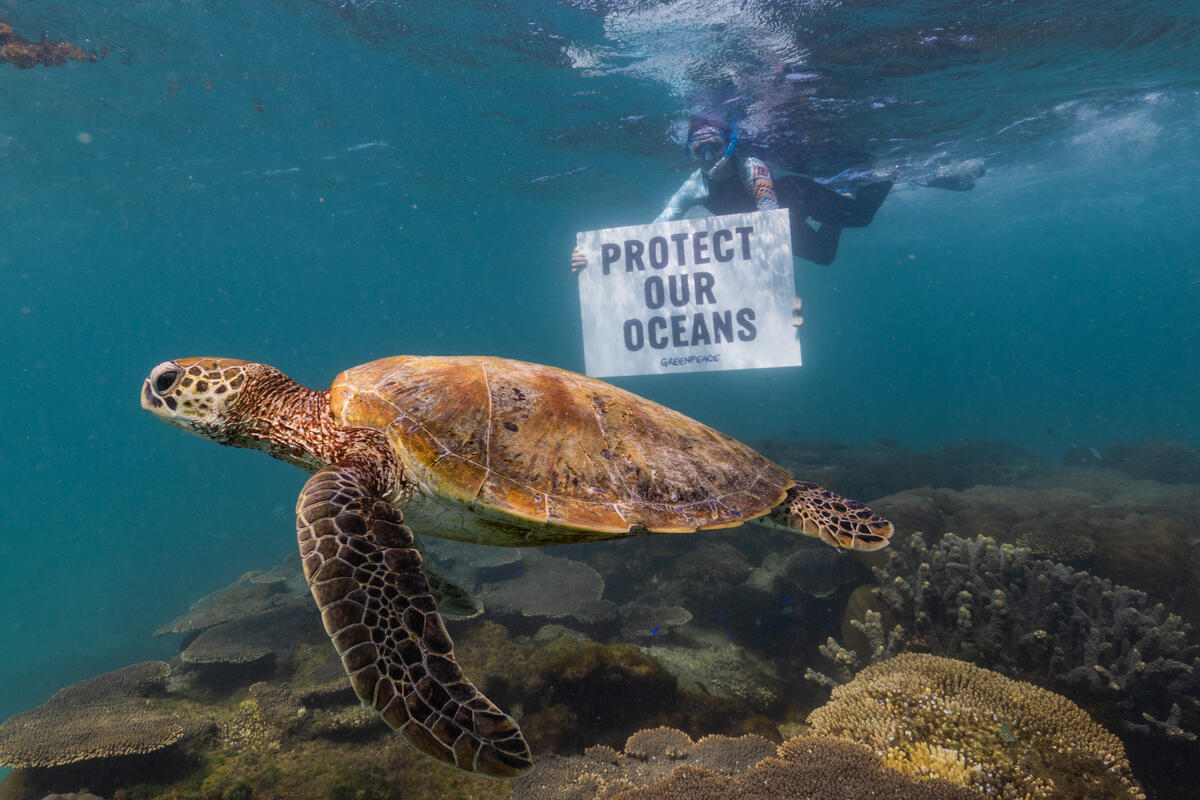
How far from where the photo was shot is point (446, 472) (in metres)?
2.42

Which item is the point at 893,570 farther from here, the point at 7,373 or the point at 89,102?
the point at 7,373

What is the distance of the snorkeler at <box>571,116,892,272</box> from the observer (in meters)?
9.54

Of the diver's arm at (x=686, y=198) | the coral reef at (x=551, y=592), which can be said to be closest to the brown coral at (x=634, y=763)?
the coral reef at (x=551, y=592)

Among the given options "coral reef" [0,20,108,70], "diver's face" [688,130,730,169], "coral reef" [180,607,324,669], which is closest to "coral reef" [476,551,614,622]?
"coral reef" [180,607,324,669]

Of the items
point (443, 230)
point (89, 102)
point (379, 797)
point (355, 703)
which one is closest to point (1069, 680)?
point (379, 797)

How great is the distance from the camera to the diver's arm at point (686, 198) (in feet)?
27.5

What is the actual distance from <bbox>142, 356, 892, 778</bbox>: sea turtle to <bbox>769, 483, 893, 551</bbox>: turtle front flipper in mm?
13

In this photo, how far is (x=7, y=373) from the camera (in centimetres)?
7744

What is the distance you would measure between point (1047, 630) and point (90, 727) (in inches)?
293

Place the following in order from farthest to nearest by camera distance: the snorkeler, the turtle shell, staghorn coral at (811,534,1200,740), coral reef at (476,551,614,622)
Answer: the snorkeler, coral reef at (476,551,614,622), staghorn coral at (811,534,1200,740), the turtle shell

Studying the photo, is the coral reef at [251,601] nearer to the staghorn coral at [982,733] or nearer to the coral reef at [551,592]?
the coral reef at [551,592]

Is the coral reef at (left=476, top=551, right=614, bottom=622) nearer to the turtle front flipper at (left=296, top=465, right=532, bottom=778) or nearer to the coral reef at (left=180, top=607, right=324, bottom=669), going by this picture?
the coral reef at (left=180, top=607, right=324, bottom=669)

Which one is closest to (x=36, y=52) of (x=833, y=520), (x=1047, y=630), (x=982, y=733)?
(x=833, y=520)

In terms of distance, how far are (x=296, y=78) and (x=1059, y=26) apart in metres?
19.3
